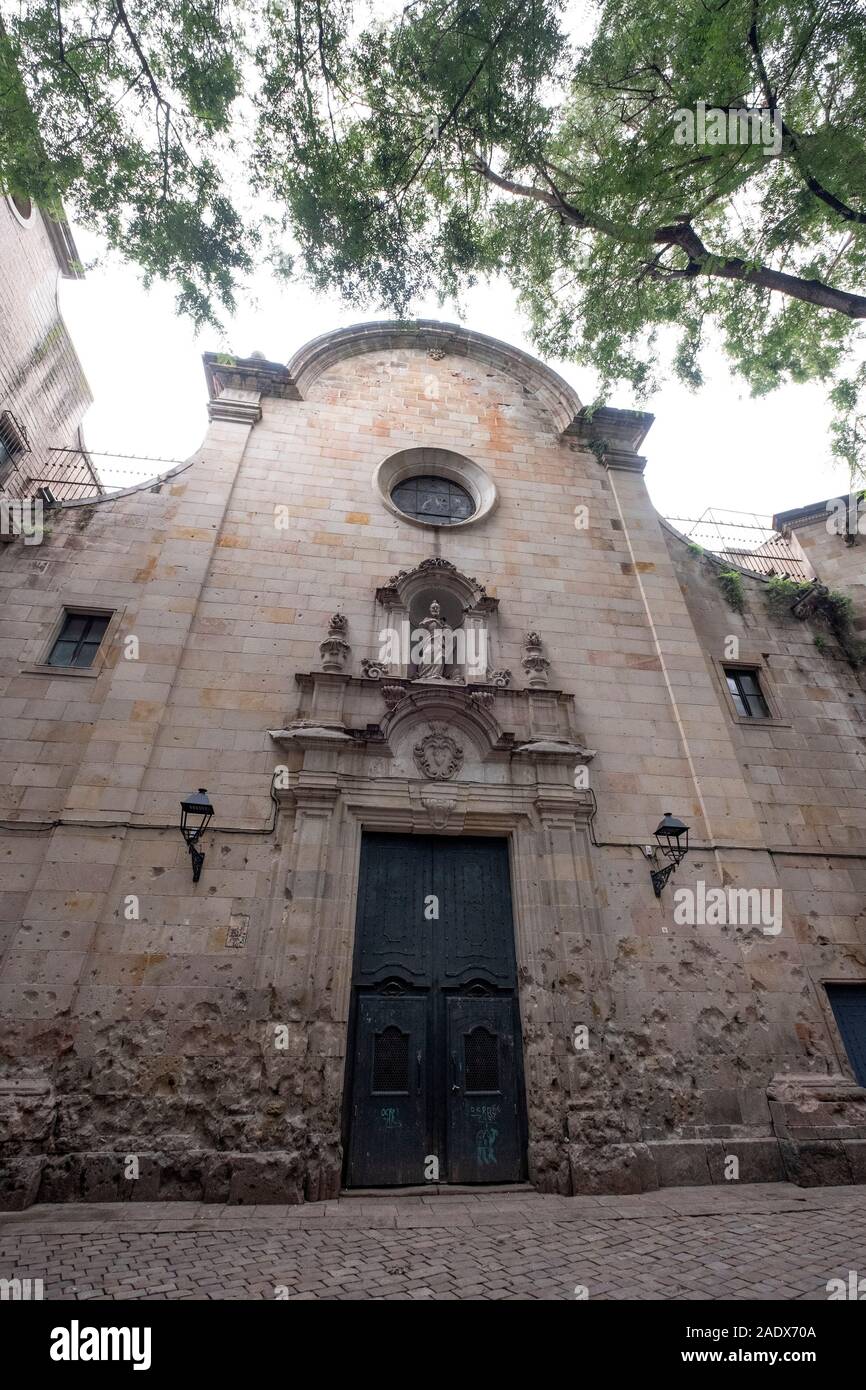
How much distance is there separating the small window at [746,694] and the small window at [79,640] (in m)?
10.1

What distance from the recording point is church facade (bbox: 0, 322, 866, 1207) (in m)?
6.16

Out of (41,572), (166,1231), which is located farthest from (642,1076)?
(41,572)

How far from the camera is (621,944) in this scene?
24.2ft

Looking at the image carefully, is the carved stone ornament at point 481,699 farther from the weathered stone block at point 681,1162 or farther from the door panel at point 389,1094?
the weathered stone block at point 681,1162

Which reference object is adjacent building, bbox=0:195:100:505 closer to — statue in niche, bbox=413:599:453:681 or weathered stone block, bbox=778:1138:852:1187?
statue in niche, bbox=413:599:453:681

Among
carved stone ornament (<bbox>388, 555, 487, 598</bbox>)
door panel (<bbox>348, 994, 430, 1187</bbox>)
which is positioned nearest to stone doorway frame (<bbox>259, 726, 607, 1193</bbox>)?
door panel (<bbox>348, 994, 430, 1187</bbox>)

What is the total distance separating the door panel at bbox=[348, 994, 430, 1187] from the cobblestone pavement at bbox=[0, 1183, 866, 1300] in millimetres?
312

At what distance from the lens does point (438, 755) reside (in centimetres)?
815

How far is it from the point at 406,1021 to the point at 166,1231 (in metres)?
2.83

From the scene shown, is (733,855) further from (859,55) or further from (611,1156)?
(859,55)

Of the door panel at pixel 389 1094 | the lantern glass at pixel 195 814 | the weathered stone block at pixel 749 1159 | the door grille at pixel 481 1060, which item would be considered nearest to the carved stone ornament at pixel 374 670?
the lantern glass at pixel 195 814

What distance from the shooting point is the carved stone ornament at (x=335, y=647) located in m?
8.52

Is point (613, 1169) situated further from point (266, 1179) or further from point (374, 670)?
point (374, 670)

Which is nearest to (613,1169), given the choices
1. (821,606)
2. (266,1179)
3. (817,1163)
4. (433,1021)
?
(817,1163)
